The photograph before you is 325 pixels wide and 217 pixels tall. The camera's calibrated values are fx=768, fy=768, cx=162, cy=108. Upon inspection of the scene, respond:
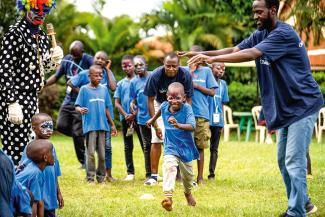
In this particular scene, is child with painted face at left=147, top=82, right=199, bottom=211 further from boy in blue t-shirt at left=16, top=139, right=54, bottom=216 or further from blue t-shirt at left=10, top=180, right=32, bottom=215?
blue t-shirt at left=10, top=180, right=32, bottom=215

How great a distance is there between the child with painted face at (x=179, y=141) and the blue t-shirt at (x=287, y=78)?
1567mm

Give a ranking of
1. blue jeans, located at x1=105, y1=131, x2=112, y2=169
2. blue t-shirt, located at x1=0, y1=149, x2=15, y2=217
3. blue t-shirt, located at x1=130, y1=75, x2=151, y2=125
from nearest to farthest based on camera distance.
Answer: blue t-shirt, located at x1=0, y1=149, x2=15, y2=217
blue t-shirt, located at x1=130, y1=75, x2=151, y2=125
blue jeans, located at x1=105, y1=131, x2=112, y2=169

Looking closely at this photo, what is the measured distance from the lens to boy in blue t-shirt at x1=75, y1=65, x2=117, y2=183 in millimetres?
10977

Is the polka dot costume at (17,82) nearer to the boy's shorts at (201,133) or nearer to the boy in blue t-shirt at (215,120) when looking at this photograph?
the boy's shorts at (201,133)

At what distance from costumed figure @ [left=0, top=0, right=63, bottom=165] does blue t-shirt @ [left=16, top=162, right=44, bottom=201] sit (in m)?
1.26

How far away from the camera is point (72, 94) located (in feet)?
41.5

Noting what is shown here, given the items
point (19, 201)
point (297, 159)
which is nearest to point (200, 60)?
point (297, 159)

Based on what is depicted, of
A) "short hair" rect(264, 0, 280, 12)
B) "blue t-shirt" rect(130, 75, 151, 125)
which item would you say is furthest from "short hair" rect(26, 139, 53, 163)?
"blue t-shirt" rect(130, 75, 151, 125)

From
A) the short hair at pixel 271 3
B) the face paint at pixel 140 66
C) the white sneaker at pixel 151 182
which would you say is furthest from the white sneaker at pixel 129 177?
the short hair at pixel 271 3

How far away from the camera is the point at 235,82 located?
27609mm

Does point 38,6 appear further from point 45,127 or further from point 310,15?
point 310,15

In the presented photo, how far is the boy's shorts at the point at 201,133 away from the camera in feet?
36.2

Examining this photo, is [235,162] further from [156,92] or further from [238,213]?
[238,213]

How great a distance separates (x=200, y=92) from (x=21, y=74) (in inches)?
146
